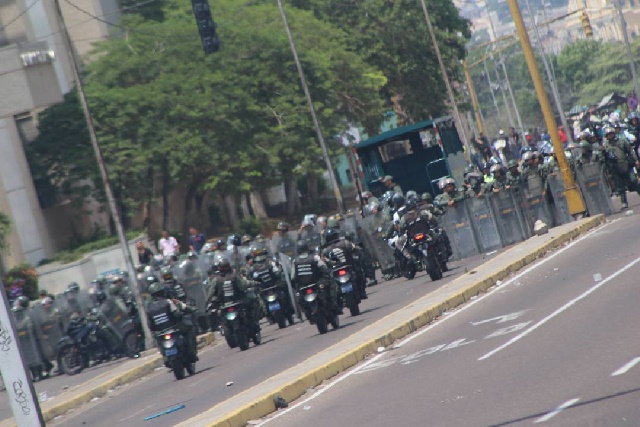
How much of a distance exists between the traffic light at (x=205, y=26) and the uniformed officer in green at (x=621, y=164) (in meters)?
10.1

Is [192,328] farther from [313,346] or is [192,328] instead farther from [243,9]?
[243,9]

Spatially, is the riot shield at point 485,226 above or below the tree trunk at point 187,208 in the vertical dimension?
below

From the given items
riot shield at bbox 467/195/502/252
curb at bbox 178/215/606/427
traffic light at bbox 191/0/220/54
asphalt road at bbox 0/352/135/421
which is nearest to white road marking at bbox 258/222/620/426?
curb at bbox 178/215/606/427

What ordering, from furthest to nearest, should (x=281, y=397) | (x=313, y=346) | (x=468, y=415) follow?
1. (x=313, y=346)
2. (x=281, y=397)
3. (x=468, y=415)

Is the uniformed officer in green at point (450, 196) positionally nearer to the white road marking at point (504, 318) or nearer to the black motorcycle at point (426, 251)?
the black motorcycle at point (426, 251)

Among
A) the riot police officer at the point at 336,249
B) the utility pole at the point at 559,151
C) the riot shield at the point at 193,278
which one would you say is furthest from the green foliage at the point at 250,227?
the riot police officer at the point at 336,249

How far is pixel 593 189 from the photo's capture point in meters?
31.0

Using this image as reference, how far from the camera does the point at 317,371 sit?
15.7 meters

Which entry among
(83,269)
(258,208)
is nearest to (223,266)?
(83,269)

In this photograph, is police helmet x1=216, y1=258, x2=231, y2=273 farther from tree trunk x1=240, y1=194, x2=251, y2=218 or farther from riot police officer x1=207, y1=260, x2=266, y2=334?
tree trunk x1=240, y1=194, x2=251, y2=218

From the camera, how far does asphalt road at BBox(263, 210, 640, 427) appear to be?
34.8ft

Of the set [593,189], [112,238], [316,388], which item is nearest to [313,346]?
[316,388]

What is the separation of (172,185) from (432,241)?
32951 mm

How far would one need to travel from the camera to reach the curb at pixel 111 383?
21453 mm
